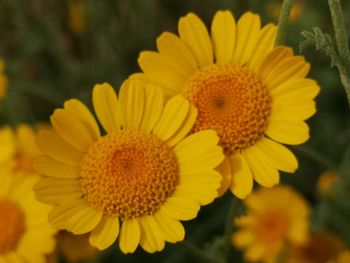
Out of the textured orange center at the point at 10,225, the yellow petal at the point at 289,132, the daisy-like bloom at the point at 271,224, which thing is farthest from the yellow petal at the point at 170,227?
the daisy-like bloom at the point at 271,224

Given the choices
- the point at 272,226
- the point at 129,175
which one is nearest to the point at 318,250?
the point at 272,226

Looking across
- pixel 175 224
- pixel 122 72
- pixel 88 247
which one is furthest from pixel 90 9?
pixel 175 224

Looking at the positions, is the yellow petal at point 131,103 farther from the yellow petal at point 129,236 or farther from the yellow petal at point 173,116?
the yellow petal at point 129,236

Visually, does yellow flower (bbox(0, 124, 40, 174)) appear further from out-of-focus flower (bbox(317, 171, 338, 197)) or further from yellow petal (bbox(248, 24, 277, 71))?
out-of-focus flower (bbox(317, 171, 338, 197))

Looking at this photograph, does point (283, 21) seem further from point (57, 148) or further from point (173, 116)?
point (57, 148)

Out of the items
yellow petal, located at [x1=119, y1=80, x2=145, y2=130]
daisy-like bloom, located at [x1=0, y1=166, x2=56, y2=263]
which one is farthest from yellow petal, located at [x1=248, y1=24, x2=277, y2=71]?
daisy-like bloom, located at [x1=0, y1=166, x2=56, y2=263]
